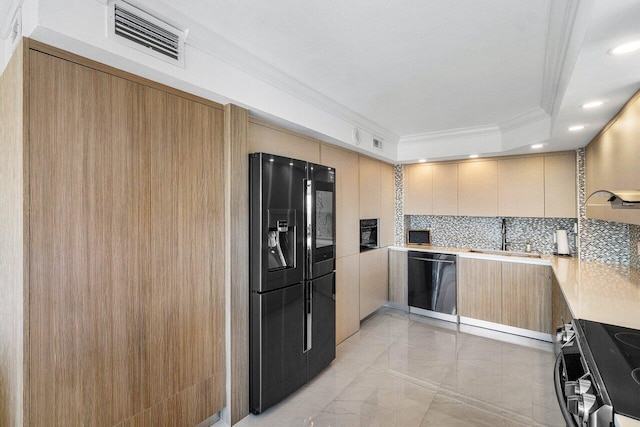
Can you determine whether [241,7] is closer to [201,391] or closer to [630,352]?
[201,391]

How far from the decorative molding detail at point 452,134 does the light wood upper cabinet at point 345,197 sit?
1.15 metres

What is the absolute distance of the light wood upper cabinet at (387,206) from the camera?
15.7ft

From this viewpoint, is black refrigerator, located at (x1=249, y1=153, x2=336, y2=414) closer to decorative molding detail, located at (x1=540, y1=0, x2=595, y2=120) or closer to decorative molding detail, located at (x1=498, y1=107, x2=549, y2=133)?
decorative molding detail, located at (x1=540, y1=0, x2=595, y2=120)

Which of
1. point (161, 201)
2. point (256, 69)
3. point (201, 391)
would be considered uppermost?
point (256, 69)

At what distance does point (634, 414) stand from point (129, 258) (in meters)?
2.27

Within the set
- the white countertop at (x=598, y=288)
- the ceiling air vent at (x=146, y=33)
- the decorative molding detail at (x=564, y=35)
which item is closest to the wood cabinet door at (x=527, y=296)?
the white countertop at (x=598, y=288)

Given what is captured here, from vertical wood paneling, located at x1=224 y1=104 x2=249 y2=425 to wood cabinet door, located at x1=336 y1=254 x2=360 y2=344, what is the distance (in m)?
1.49

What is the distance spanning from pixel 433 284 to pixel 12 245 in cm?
439

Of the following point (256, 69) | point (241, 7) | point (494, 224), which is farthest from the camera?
point (494, 224)

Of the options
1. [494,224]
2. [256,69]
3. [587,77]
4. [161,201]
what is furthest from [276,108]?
[494,224]

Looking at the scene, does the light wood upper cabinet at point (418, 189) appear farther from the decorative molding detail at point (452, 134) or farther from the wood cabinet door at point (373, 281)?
the wood cabinet door at point (373, 281)

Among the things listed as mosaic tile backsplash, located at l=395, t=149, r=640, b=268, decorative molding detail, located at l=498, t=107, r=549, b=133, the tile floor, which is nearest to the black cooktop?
the tile floor

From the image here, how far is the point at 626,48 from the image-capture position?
4.76 ft

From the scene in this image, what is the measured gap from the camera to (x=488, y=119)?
146 inches
